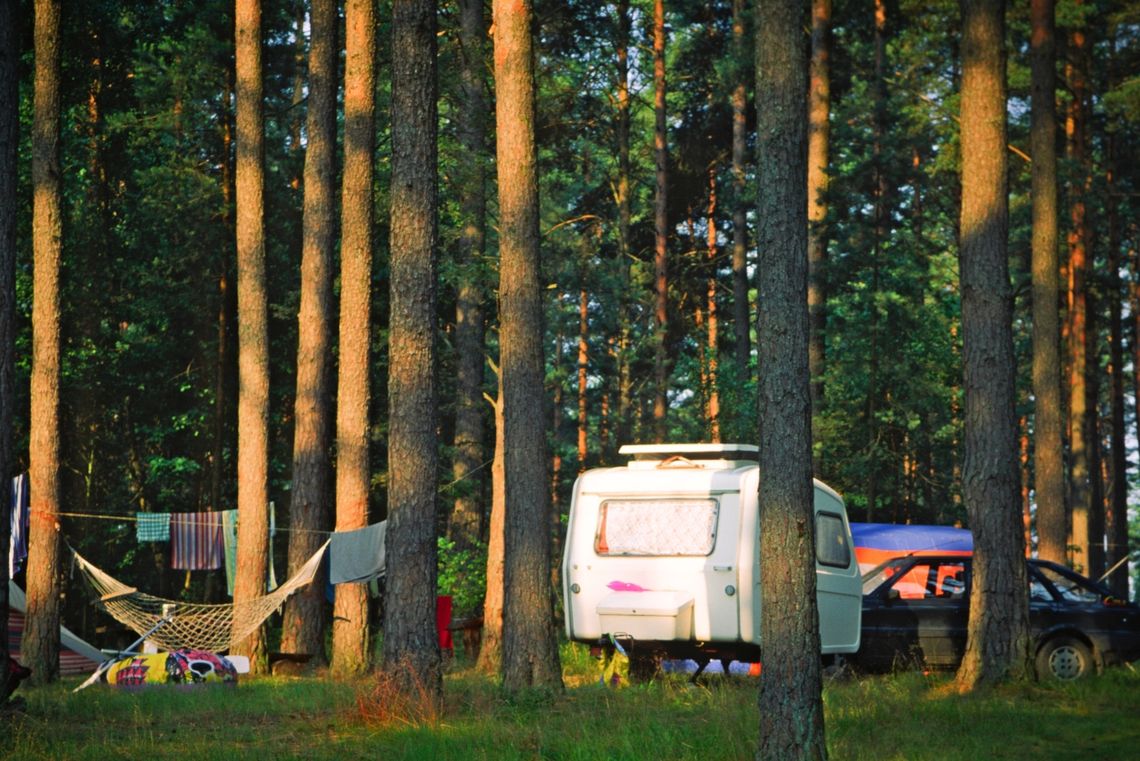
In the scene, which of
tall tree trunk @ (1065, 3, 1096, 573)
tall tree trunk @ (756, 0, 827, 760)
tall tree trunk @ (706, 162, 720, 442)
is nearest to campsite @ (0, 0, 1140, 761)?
tall tree trunk @ (756, 0, 827, 760)

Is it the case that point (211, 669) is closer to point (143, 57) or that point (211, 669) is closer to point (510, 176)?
point (510, 176)

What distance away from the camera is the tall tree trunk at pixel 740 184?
94.9 ft

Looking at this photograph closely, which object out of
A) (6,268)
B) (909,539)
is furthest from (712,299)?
(6,268)

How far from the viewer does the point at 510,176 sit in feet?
44.3

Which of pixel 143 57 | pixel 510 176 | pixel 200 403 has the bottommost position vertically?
pixel 200 403

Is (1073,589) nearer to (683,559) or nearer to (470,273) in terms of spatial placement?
(683,559)

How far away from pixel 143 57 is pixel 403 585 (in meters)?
19.4

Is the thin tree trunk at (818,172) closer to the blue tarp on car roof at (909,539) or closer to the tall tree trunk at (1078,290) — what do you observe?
the blue tarp on car roof at (909,539)

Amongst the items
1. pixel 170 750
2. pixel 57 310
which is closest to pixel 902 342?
pixel 57 310

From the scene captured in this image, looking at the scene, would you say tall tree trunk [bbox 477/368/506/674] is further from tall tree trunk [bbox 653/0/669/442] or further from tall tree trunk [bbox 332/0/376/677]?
tall tree trunk [bbox 653/0/669/442]

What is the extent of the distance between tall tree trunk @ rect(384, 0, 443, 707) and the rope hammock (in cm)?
453

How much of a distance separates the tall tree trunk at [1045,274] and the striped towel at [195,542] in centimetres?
1245

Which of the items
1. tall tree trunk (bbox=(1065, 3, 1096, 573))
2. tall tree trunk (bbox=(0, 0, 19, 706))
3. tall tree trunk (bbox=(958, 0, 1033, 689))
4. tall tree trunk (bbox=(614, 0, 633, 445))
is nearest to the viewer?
tall tree trunk (bbox=(0, 0, 19, 706))

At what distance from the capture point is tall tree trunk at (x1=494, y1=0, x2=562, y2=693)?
41.5ft
